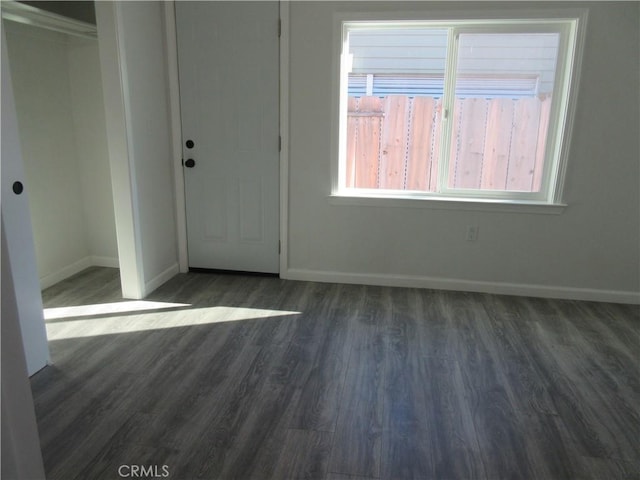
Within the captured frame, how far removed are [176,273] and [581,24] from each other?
3454 millimetres

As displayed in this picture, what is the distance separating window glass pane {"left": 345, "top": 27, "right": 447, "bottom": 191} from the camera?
3221 mm

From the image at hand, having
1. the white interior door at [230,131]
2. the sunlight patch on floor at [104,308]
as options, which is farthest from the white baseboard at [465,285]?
the sunlight patch on floor at [104,308]

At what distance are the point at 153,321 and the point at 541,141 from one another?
2.97m

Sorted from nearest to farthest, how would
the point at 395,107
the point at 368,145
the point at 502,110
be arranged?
1. the point at 502,110
2. the point at 395,107
3. the point at 368,145

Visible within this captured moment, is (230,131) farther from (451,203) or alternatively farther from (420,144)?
(451,203)

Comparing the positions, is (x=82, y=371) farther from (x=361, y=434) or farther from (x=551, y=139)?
(x=551, y=139)

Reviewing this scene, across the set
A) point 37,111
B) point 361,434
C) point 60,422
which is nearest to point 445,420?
point 361,434

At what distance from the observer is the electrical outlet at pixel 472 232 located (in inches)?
131

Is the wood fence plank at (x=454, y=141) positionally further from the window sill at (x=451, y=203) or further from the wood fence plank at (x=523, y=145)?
the wood fence plank at (x=523, y=145)

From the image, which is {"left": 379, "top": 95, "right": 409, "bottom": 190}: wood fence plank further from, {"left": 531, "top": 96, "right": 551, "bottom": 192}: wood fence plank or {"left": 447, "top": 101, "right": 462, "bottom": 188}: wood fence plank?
{"left": 531, "top": 96, "right": 551, "bottom": 192}: wood fence plank

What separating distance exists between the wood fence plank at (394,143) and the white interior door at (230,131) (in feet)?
2.71

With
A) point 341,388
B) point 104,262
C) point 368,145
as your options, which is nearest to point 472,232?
point 368,145

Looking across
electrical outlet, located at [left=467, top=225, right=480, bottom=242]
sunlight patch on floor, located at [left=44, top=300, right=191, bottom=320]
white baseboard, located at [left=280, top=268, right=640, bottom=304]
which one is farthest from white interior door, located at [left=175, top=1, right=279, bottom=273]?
electrical outlet, located at [left=467, top=225, right=480, bottom=242]

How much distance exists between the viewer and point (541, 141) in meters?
3.22
